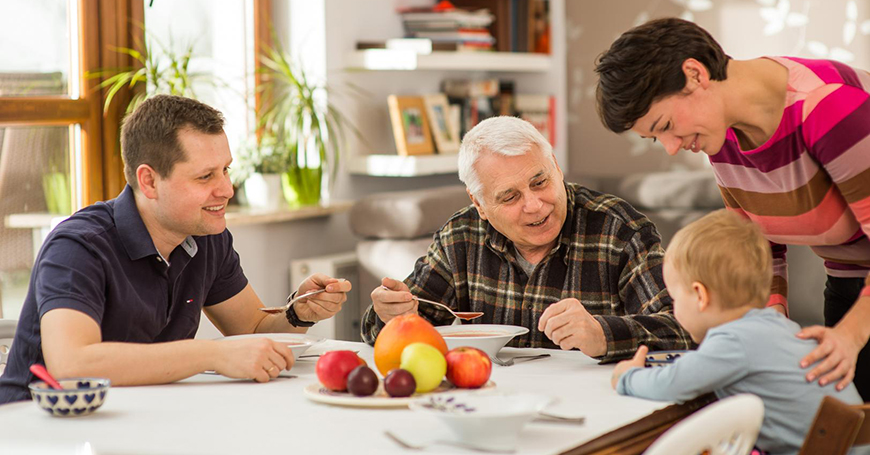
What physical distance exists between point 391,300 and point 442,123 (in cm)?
280

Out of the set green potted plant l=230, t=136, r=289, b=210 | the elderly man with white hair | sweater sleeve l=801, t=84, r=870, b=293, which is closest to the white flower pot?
green potted plant l=230, t=136, r=289, b=210

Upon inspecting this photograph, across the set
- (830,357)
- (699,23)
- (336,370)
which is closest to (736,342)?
(830,357)

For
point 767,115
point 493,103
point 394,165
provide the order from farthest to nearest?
point 493,103, point 394,165, point 767,115

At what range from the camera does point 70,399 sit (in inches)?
58.0

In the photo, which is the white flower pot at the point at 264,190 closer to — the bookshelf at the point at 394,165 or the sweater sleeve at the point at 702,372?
the bookshelf at the point at 394,165

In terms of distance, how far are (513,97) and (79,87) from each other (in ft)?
8.26

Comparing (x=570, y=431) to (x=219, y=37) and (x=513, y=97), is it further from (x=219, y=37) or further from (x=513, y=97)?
(x=513, y=97)

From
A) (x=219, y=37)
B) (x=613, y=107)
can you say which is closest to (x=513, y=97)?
(x=219, y=37)

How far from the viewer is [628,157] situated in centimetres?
565

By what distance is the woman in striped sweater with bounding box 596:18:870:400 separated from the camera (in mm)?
1684

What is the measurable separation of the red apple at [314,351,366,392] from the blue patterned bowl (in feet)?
1.05

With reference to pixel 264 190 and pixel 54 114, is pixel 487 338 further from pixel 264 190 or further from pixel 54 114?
pixel 264 190

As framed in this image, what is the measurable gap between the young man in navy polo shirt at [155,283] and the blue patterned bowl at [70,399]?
0.51ft

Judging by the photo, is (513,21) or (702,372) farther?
(513,21)
